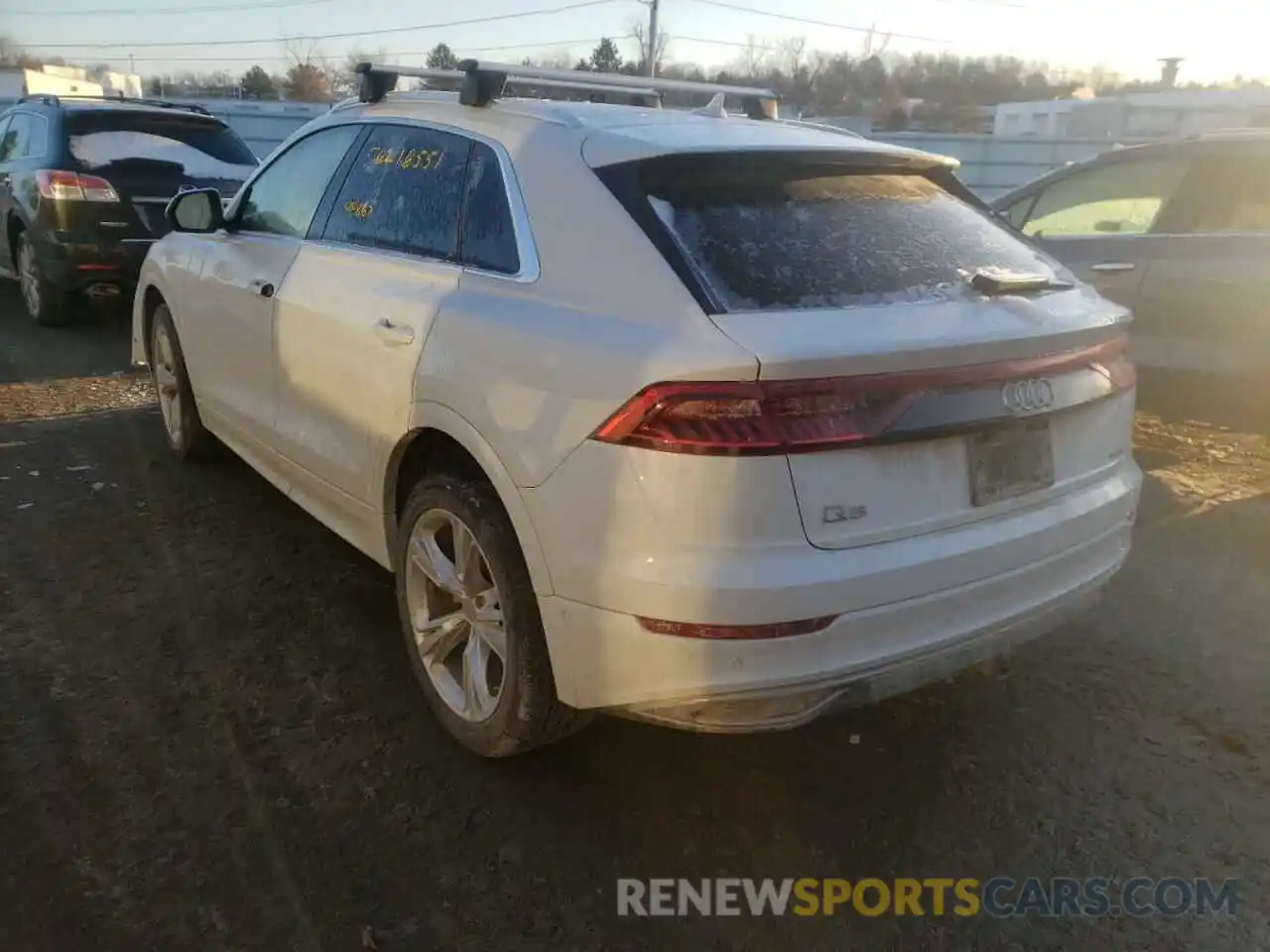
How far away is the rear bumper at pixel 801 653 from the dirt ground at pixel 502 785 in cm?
46

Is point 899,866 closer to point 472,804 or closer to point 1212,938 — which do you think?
point 1212,938

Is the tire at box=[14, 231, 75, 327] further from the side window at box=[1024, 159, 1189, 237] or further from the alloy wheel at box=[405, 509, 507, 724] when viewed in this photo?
the side window at box=[1024, 159, 1189, 237]

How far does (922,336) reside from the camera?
241 centimetres

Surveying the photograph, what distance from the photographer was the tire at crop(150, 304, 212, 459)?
5.12 meters

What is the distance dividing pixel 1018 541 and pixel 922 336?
1.92 feet

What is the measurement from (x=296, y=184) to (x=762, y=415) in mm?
2743

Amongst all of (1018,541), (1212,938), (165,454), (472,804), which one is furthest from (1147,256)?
(165,454)

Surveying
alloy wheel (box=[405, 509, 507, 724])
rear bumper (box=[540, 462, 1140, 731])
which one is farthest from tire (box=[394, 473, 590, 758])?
rear bumper (box=[540, 462, 1140, 731])

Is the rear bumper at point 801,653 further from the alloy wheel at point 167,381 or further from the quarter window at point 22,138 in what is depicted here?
the quarter window at point 22,138

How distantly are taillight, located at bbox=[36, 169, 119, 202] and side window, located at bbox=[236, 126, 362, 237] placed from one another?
413cm

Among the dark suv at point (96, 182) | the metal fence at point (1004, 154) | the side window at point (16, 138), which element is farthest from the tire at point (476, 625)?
the metal fence at point (1004, 154)

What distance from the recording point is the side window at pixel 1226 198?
5.65 metres

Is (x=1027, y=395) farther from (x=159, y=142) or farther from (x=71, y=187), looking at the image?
(x=159, y=142)

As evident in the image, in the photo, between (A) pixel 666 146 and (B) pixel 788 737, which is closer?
(A) pixel 666 146
